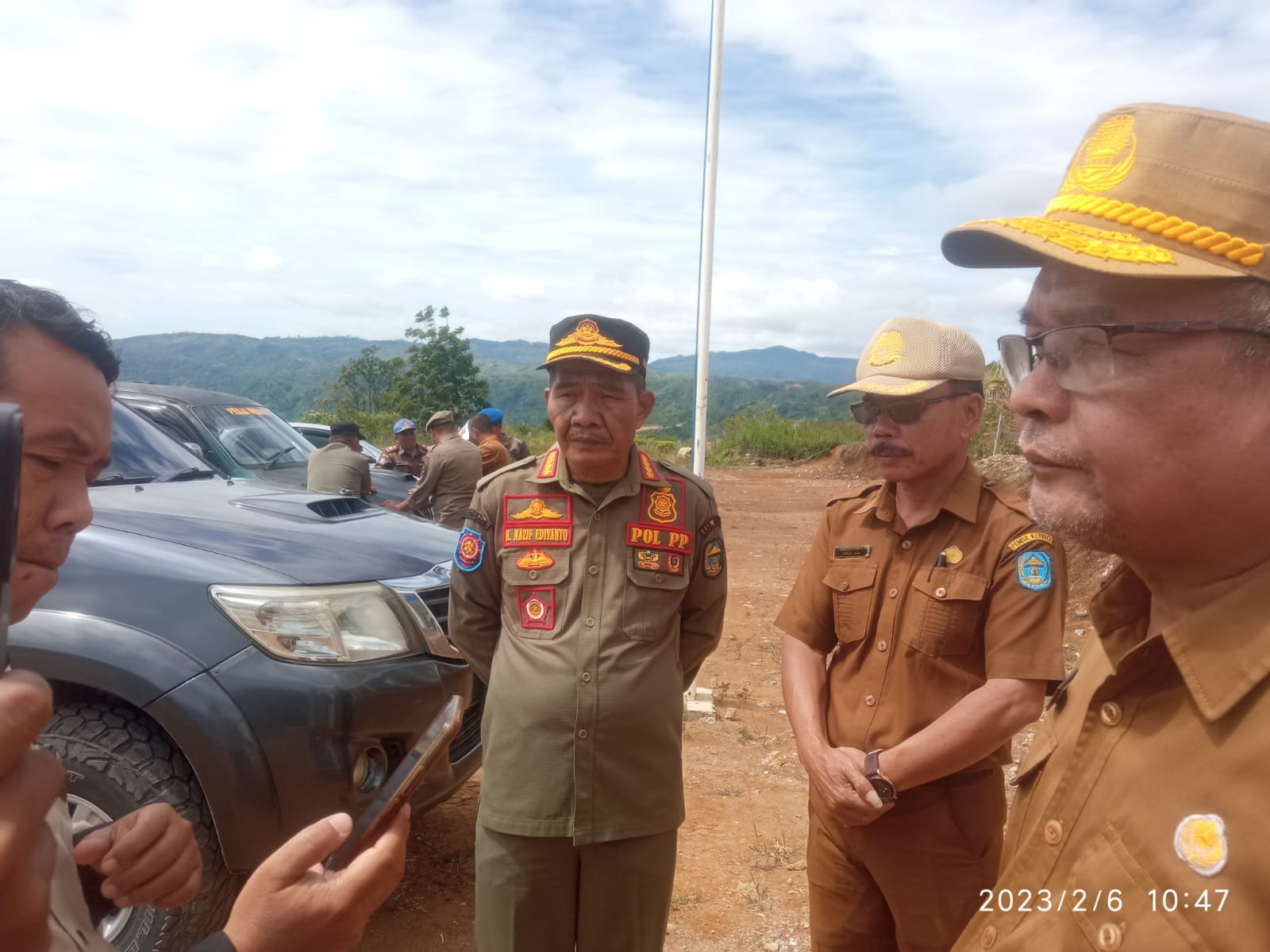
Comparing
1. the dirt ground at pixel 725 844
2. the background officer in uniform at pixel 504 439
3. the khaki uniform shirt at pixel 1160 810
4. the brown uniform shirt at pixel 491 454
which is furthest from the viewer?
the background officer in uniform at pixel 504 439

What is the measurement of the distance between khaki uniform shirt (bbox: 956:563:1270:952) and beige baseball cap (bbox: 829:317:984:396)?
113 cm

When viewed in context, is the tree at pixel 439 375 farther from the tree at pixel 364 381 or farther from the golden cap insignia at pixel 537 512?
the golden cap insignia at pixel 537 512

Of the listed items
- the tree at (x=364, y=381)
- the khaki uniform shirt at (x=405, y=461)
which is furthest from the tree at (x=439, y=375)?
the khaki uniform shirt at (x=405, y=461)

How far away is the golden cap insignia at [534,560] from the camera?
248 cm

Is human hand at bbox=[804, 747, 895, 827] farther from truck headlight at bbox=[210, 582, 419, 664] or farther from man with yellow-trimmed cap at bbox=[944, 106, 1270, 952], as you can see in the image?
truck headlight at bbox=[210, 582, 419, 664]

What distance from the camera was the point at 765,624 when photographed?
7.99 meters

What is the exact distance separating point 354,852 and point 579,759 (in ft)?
3.68

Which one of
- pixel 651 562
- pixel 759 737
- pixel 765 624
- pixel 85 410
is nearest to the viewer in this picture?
pixel 85 410

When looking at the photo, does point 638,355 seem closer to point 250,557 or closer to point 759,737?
point 250,557

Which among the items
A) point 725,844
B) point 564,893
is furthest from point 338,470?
point 564,893

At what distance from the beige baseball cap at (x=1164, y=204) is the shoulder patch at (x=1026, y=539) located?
3.70 ft

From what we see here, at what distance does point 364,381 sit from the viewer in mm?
57406

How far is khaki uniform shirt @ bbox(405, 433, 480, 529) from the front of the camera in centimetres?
757

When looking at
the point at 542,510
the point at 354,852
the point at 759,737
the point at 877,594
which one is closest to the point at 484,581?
the point at 542,510
